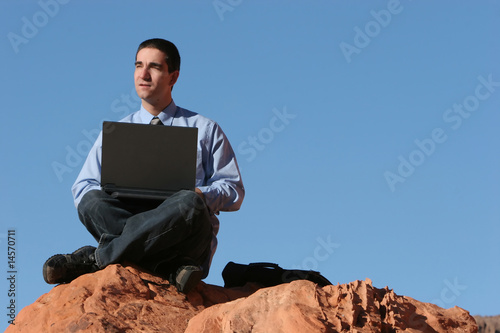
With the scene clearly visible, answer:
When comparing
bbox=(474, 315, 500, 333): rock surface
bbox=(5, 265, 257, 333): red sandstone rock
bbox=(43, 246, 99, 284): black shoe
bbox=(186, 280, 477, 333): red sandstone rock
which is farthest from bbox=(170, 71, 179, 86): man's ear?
bbox=(474, 315, 500, 333): rock surface

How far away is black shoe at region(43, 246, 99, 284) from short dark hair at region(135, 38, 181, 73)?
162 cm

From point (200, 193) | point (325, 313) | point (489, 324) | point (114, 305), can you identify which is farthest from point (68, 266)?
point (489, 324)

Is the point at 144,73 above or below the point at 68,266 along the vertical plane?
above

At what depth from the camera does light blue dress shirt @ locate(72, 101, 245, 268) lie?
225 inches

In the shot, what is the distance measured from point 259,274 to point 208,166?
94 cm

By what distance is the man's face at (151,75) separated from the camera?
595 cm

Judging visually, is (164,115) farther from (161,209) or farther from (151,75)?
(161,209)

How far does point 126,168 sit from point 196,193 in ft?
1.78

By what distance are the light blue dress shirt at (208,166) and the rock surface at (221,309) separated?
2.18ft

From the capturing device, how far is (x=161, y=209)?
209 inches

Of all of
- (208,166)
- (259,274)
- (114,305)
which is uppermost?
(208,166)

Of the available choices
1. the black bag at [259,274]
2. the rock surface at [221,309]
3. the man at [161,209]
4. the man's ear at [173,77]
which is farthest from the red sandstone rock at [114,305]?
the man's ear at [173,77]

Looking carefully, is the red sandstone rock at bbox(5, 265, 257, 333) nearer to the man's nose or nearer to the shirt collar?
the shirt collar

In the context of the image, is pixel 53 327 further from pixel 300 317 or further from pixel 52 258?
pixel 300 317
